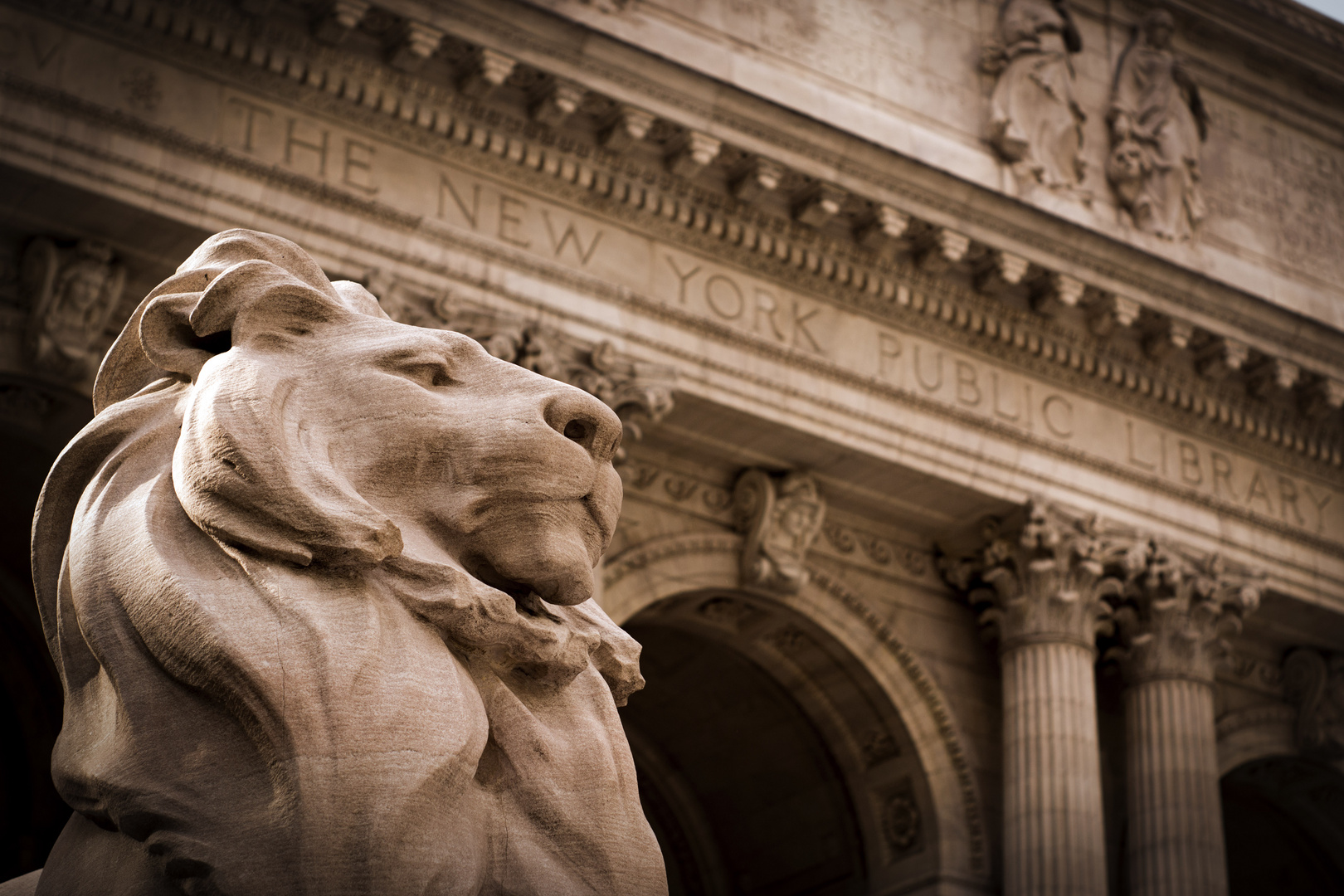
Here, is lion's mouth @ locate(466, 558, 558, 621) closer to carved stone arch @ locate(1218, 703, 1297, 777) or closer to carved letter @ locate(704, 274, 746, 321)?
carved letter @ locate(704, 274, 746, 321)

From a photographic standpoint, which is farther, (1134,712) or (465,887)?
(1134,712)

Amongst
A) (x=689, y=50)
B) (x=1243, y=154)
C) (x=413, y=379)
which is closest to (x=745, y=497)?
(x=689, y=50)

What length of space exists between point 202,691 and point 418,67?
25.1 feet

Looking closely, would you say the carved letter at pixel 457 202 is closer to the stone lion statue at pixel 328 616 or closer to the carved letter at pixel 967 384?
the carved letter at pixel 967 384

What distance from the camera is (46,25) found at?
8.61m

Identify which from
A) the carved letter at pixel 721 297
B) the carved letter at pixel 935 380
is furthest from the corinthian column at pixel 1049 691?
the carved letter at pixel 721 297

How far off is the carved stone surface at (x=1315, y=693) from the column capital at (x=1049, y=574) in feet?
8.35

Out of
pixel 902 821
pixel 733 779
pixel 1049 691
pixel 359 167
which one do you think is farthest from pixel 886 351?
pixel 733 779

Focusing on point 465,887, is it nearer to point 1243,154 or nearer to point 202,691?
point 202,691

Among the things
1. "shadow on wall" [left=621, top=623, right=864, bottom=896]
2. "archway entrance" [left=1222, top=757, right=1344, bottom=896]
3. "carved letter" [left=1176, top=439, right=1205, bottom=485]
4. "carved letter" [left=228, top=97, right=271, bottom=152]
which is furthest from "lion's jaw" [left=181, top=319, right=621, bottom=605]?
"archway entrance" [left=1222, top=757, right=1344, bottom=896]

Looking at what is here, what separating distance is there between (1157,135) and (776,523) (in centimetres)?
443

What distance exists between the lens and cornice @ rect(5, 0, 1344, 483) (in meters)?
8.99

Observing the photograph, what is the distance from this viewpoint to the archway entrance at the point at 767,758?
11586 mm

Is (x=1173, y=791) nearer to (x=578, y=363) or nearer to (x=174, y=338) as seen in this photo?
(x=578, y=363)
